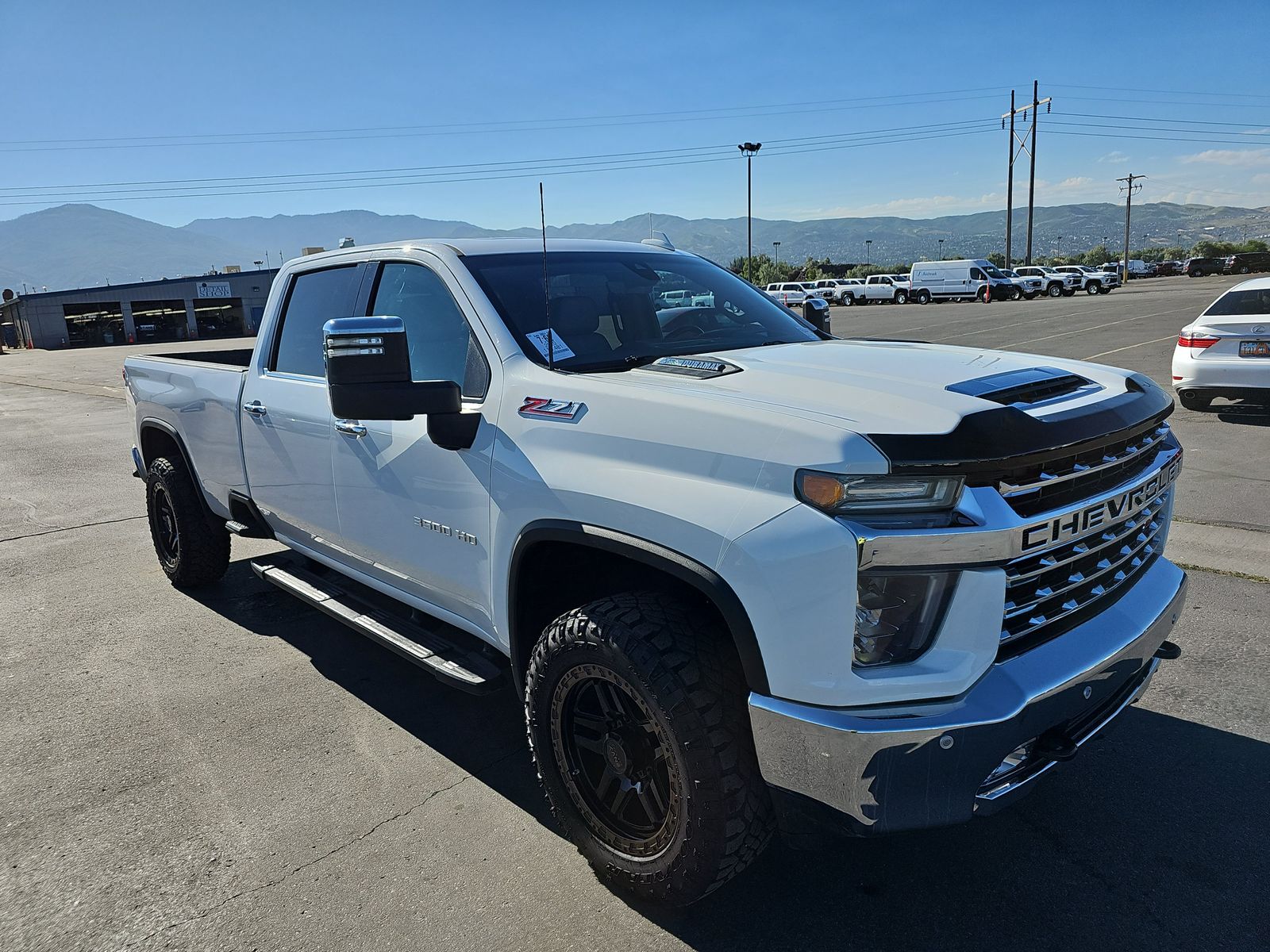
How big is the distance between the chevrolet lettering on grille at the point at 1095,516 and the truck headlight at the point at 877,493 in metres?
0.22

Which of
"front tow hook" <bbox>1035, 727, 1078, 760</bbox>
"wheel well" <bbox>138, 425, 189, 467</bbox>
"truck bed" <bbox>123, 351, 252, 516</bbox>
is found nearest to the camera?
"front tow hook" <bbox>1035, 727, 1078, 760</bbox>

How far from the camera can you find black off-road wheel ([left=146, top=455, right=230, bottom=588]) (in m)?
5.11

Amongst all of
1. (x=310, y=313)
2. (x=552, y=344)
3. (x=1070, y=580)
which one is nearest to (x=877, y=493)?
(x=1070, y=580)

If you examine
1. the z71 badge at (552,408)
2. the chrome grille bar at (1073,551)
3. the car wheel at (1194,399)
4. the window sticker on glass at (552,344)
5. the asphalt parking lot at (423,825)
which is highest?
the window sticker on glass at (552,344)

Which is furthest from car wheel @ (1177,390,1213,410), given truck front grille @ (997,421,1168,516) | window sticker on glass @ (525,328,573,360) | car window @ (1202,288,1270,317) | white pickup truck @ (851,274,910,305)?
white pickup truck @ (851,274,910,305)

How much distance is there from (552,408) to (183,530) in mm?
3513

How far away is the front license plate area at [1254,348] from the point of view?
895 centimetres

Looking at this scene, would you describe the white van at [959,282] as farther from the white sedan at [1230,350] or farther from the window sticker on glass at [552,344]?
the window sticker on glass at [552,344]

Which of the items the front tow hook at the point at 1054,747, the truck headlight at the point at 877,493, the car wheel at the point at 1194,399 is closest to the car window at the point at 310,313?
the truck headlight at the point at 877,493

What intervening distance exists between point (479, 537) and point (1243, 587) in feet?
13.9

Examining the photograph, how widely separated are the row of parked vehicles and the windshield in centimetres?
4201

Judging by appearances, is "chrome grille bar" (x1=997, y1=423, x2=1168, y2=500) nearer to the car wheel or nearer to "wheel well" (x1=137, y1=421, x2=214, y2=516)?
"wheel well" (x1=137, y1=421, x2=214, y2=516)

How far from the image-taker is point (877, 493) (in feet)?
6.42

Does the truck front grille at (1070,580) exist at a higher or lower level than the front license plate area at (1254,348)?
higher
